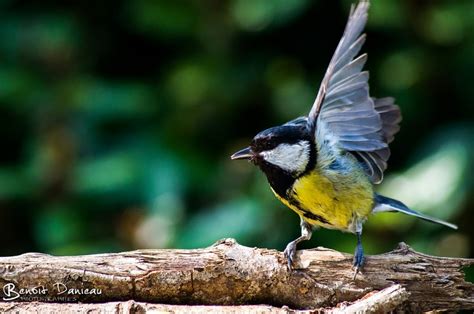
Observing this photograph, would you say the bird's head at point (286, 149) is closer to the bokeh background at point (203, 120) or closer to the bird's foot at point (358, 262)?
the bird's foot at point (358, 262)

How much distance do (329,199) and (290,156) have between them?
6.4 inches

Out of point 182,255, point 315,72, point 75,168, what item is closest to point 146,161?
point 75,168

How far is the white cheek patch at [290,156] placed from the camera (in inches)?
93.9

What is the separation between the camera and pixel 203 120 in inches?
144

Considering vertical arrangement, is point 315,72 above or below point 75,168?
above

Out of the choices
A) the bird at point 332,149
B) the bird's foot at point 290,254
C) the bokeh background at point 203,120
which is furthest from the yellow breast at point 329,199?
the bokeh background at point 203,120

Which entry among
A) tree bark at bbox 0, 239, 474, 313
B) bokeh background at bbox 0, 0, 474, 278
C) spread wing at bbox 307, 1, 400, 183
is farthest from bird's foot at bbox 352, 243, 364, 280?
bokeh background at bbox 0, 0, 474, 278

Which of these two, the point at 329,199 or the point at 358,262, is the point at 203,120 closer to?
the point at 329,199

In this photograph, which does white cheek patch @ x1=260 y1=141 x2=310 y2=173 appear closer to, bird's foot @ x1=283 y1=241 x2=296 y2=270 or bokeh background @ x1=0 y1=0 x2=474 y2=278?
bird's foot @ x1=283 y1=241 x2=296 y2=270

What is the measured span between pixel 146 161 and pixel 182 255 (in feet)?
4.90

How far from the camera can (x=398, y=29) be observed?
11.3 feet

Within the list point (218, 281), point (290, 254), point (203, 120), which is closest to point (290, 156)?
point (290, 254)

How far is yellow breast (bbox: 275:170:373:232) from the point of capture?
2381 mm

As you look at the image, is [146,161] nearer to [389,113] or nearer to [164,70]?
[164,70]
